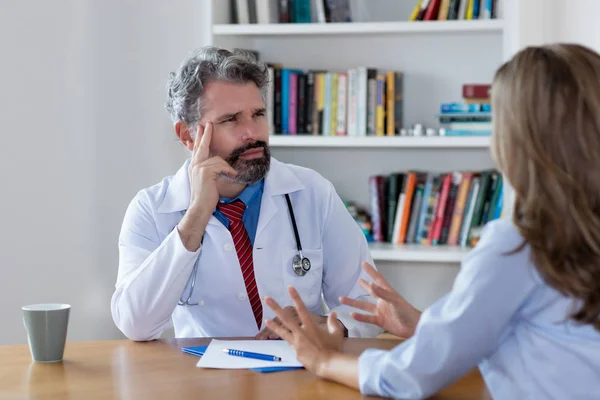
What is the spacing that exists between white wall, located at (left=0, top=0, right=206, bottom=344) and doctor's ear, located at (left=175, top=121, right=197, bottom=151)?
34.5 inches

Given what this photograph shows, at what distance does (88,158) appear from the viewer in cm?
311

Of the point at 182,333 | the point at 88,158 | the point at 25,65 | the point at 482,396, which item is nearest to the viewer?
the point at 482,396

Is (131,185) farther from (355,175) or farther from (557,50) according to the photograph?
(557,50)

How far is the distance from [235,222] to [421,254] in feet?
3.82

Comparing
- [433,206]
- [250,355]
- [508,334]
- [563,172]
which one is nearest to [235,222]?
[250,355]

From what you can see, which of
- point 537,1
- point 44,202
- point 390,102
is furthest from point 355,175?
point 44,202

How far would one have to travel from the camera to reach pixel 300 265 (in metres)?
2.05

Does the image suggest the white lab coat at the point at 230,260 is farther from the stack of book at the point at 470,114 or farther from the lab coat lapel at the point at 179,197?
the stack of book at the point at 470,114

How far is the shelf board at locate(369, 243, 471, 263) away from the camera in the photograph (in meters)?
3.02

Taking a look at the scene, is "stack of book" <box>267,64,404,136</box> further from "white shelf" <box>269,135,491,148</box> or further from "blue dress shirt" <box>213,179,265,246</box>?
"blue dress shirt" <box>213,179,265,246</box>

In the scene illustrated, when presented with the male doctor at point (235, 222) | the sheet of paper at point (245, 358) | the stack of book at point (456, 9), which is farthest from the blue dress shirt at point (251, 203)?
the stack of book at point (456, 9)

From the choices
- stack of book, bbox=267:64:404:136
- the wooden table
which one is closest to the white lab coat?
the wooden table

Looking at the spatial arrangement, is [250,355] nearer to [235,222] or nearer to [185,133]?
[235,222]

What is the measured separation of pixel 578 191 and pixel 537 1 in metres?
2.14
